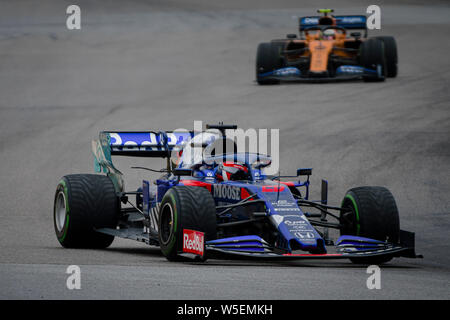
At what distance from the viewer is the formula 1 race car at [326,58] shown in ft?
84.0

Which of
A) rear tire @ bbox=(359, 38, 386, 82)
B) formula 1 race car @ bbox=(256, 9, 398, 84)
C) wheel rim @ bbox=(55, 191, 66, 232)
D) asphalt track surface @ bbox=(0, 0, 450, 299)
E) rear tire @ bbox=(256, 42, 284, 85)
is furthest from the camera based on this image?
rear tire @ bbox=(256, 42, 284, 85)

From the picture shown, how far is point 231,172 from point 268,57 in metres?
14.9

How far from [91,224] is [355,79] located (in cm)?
1617

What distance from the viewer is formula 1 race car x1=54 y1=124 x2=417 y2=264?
33.3 feet

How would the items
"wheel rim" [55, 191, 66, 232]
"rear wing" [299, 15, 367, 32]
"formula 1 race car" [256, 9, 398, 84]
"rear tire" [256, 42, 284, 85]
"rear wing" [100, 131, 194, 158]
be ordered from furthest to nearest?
"rear wing" [299, 15, 367, 32], "rear tire" [256, 42, 284, 85], "formula 1 race car" [256, 9, 398, 84], "rear wing" [100, 131, 194, 158], "wheel rim" [55, 191, 66, 232]

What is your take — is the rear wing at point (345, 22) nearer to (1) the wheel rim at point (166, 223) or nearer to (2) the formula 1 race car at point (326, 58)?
(2) the formula 1 race car at point (326, 58)

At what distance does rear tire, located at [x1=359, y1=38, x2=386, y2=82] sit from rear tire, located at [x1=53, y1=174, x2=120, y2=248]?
14089 millimetres

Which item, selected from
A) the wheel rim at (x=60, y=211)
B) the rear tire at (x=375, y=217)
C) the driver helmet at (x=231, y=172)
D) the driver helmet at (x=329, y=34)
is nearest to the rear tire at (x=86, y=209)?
the wheel rim at (x=60, y=211)

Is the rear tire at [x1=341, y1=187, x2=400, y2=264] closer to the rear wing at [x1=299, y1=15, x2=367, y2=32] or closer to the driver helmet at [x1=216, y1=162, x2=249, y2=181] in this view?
the driver helmet at [x1=216, y1=162, x2=249, y2=181]

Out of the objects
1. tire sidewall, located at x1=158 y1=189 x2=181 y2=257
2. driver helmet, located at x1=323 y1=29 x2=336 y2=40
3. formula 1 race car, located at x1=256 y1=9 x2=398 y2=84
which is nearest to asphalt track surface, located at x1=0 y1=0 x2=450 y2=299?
tire sidewall, located at x1=158 y1=189 x2=181 y2=257

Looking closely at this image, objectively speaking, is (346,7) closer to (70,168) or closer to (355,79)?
(355,79)

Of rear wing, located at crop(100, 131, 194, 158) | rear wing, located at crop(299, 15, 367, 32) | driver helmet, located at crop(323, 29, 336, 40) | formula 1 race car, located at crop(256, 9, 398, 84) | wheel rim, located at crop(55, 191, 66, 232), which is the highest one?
rear wing, located at crop(299, 15, 367, 32)

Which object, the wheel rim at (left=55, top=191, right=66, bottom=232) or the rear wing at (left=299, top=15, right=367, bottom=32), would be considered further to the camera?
the rear wing at (left=299, top=15, right=367, bottom=32)
